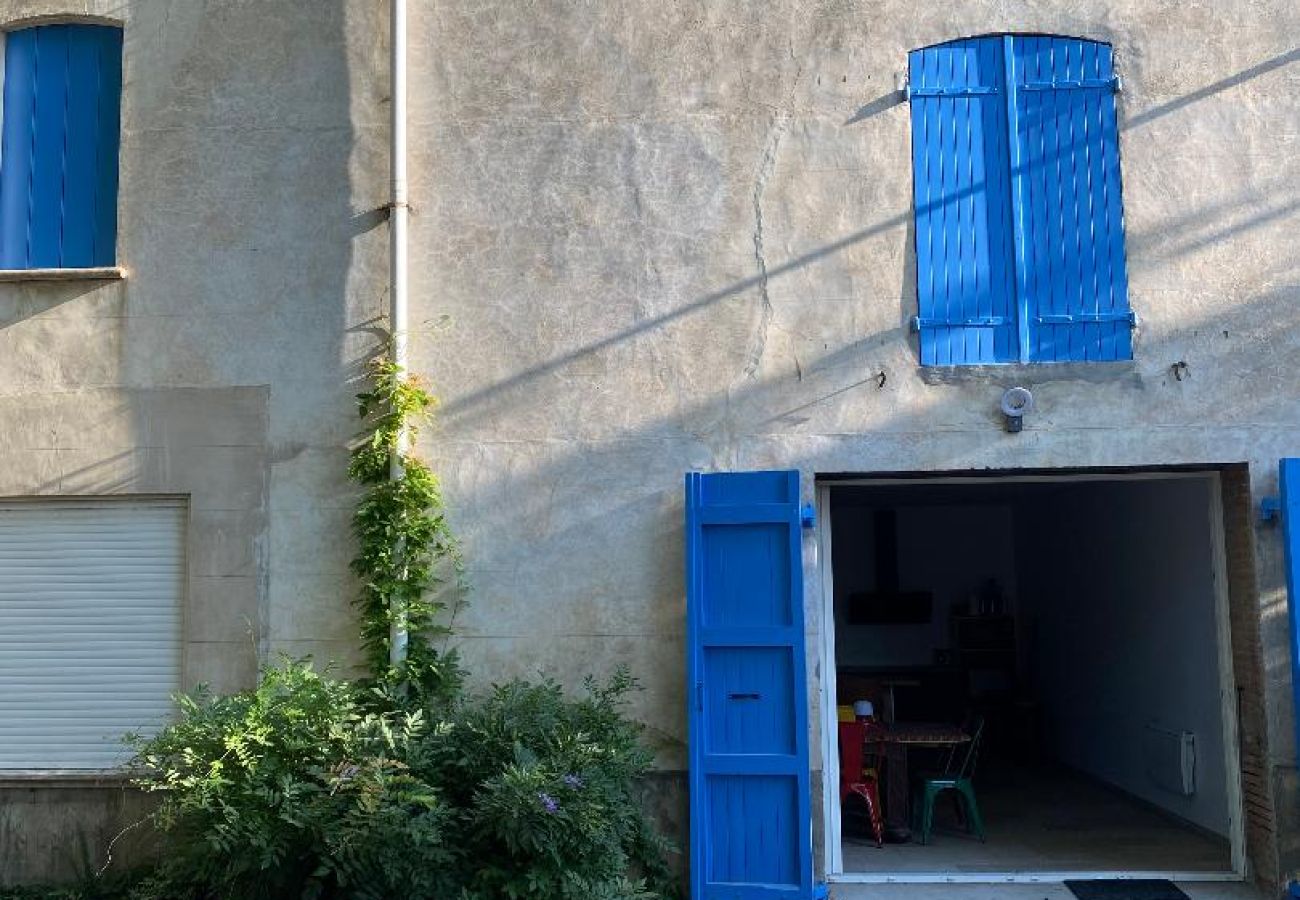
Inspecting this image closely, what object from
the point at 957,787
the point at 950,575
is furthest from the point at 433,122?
the point at 950,575

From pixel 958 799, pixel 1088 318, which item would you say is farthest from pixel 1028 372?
pixel 958 799

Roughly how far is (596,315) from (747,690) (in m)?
2.33

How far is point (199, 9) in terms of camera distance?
8047mm

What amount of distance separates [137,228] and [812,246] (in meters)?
4.08

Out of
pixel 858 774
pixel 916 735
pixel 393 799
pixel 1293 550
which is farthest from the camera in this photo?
pixel 916 735

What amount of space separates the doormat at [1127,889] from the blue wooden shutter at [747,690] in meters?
1.64

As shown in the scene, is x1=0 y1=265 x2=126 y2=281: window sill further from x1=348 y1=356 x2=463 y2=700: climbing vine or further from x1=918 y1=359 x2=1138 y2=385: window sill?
x1=918 y1=359 x2=1138 y2=385: window sill

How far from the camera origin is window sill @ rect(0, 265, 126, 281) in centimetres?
784

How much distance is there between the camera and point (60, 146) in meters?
8.11

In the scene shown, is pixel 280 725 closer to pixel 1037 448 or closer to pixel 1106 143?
pixel 1037 448

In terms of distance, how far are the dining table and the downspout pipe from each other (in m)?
4.01

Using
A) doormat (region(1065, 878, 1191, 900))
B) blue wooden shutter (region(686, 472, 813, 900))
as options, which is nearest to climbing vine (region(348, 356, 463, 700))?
blue wooden shutter (region(686, 472, 813, 900))

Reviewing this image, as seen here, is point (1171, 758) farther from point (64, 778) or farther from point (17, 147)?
point (17, 147)

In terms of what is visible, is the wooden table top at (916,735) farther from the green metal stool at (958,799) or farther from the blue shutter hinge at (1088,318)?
the blue shutter hinge at (1088,318)
